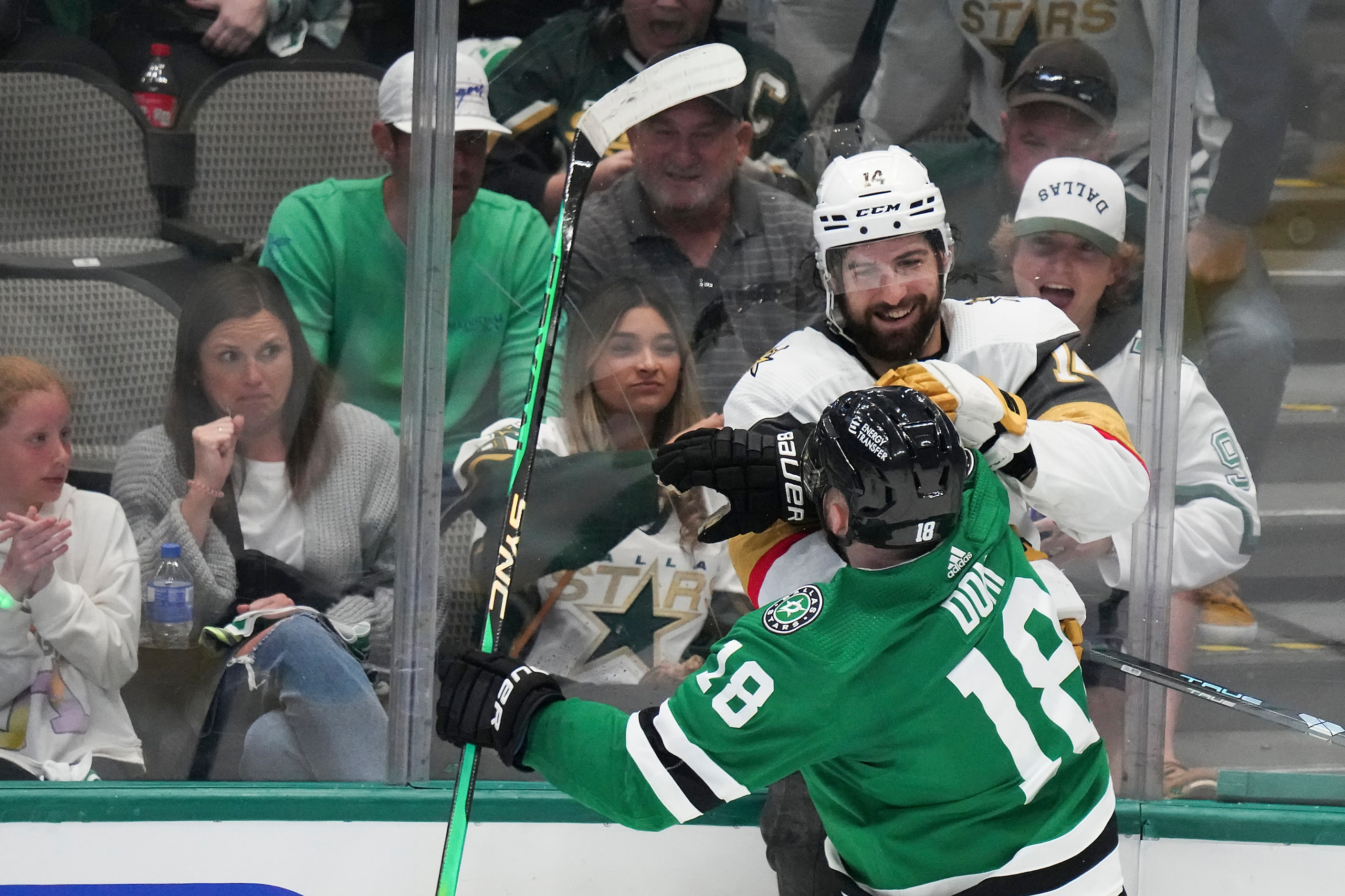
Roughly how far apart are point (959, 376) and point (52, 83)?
180 cm

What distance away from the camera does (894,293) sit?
2264mm

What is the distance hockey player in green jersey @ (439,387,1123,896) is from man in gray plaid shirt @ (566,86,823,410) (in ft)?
3.00

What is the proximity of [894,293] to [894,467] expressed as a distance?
1.99 ft

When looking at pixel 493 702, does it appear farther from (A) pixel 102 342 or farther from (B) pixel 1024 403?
(A) pixel 102 342

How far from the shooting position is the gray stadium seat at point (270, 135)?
8.87ft

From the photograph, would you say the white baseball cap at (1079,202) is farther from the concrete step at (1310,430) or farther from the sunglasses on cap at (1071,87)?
the concrete step at (1310,430)

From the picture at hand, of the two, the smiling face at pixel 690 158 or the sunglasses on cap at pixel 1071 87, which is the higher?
the sunglasses on cap at pixel 1071 87

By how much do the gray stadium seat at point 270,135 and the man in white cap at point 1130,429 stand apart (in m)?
1.29

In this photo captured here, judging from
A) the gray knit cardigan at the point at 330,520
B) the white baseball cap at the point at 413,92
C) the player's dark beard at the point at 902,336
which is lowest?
the gray knit cardigan at the point at 330,520

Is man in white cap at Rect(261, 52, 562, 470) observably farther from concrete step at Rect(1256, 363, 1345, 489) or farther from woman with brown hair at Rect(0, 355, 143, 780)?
concrete step at Rect(1256, 363, 1345, 489)

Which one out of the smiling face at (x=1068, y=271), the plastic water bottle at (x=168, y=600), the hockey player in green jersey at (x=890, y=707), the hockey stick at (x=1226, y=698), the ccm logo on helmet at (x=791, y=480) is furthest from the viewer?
the smiling face at (x=1068, y=271)

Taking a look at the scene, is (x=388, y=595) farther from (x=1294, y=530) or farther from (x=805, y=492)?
(x=1294, y=530)

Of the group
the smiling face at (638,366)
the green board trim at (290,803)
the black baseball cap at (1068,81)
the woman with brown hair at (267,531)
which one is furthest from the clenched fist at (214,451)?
the black baseball cap at (1068,81)

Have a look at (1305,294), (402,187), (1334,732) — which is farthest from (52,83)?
(1334,732)
